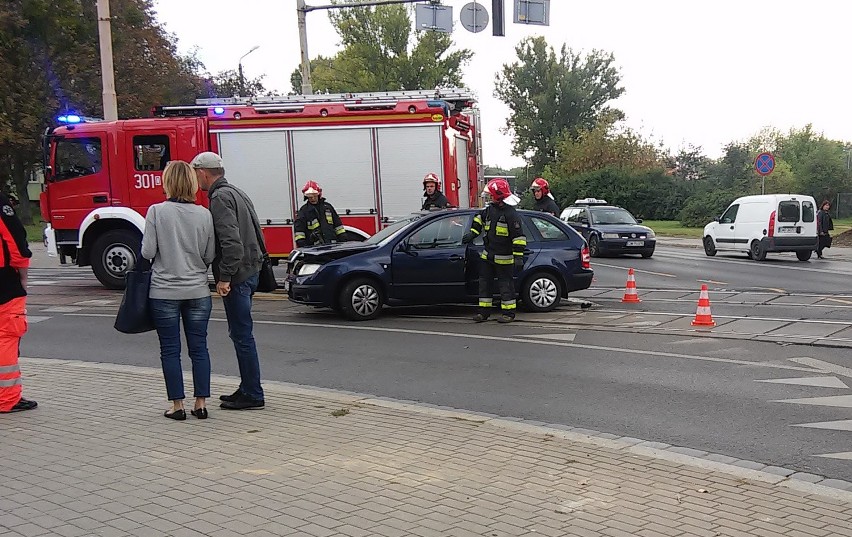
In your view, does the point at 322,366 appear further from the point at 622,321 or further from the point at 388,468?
the point at 622,321

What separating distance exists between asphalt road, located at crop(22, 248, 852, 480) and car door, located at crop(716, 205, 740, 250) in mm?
12609

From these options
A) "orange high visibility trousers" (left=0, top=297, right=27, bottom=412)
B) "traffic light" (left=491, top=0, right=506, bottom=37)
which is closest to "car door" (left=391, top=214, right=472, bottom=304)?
"orange high visibility trousers" (left=0, top=297, right=27, bottom=412)

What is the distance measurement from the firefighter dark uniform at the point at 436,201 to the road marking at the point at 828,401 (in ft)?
25.3

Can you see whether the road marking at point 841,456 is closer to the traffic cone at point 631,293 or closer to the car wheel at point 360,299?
the car wheel at point 360,299

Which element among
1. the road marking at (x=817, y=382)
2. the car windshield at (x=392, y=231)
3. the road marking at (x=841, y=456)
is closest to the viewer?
the road marking at (x=841, y=456)

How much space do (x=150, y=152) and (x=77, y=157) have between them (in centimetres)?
142

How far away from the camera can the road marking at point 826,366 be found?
8223mm

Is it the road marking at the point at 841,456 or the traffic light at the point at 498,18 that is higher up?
the traffic light at the point at 498,18

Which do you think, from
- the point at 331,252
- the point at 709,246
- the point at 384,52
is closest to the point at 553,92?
the point at 384,52

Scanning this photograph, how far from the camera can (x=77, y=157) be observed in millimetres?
15414

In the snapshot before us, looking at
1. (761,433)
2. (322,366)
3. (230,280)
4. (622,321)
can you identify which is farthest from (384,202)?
(761,433)

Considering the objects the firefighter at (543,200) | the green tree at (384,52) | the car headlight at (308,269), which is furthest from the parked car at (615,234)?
the green tree at (384,52)

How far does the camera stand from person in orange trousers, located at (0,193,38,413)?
21.2 ft

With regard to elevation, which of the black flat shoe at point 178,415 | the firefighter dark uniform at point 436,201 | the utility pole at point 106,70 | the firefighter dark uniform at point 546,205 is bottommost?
the black flat shoe at point 178,415
